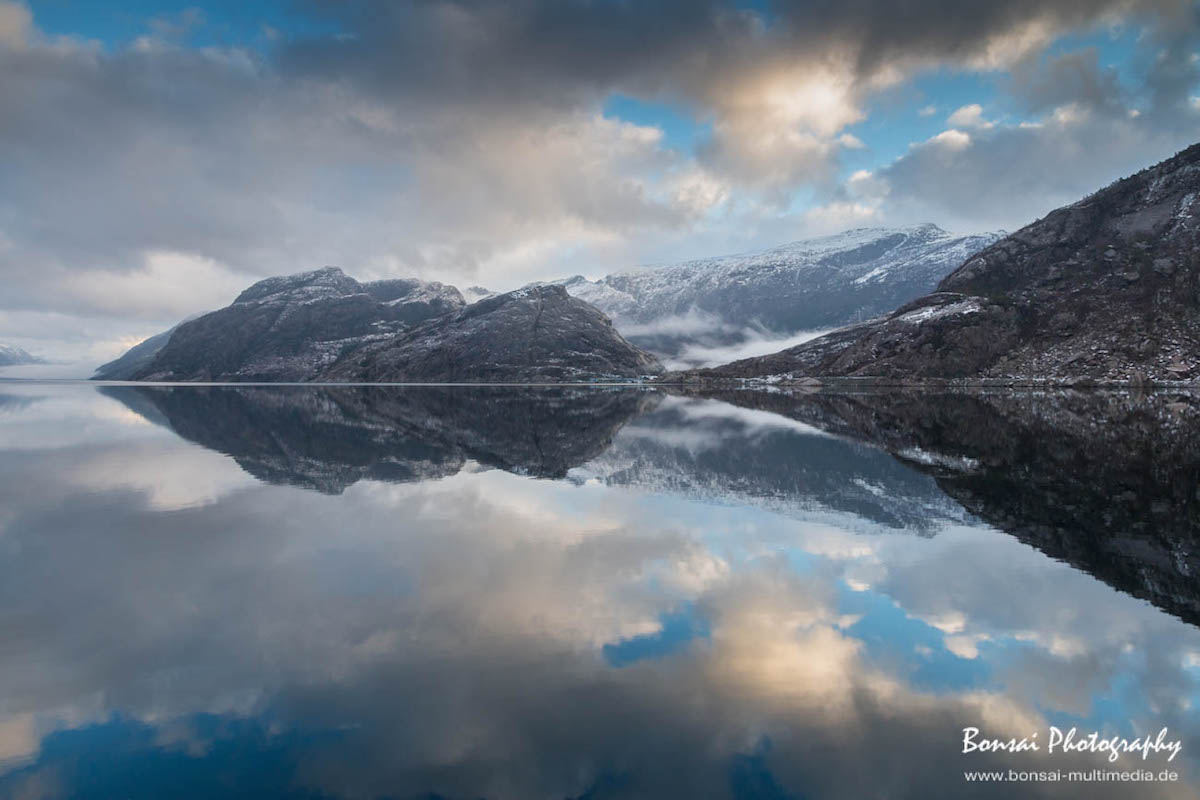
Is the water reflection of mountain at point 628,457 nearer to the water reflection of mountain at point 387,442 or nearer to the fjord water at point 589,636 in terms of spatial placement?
the water reflection of mountain at point 387,442

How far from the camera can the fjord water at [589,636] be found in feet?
37.9

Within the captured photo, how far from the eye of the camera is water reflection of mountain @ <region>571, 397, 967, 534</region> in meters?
32.9

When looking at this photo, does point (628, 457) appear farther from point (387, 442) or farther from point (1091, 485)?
point (1091, 485)

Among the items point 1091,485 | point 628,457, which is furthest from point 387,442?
point 1091,485

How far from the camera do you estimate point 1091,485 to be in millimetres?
36000

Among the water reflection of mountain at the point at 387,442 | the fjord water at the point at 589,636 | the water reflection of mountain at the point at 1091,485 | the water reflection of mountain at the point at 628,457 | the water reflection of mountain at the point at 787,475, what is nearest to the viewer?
the fjord water at the point at 589,636

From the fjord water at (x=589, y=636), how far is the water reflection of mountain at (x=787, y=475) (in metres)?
0.55

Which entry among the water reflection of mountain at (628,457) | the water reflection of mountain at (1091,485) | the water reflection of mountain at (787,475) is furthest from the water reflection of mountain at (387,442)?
the water reflection of mountain at (1091,485)

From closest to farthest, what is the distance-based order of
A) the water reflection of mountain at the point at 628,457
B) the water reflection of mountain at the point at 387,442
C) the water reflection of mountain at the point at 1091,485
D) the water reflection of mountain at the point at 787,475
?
the water reflection of mountain at the point at 1091,485 → the water reflection of mountain at the point at 787,475 → the water reflection of mountain at the point at 628,457 → the water reflection of mountain at the point at 387,442

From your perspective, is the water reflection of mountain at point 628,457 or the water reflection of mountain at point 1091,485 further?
the water reflection of mountain at point 628,457

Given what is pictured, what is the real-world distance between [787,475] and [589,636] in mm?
30513

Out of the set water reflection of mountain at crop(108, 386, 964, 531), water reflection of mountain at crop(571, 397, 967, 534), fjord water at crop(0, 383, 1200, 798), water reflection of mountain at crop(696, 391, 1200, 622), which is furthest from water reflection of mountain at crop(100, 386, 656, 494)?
water reflection of mountain at crop(696, 391, 1200, 622)

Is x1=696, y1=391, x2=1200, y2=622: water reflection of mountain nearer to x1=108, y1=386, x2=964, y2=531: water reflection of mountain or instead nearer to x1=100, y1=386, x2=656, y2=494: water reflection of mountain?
x1=108, y1=386, x2=964, y2=531: water reflection of mountain

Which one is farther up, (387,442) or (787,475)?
(387,442)
